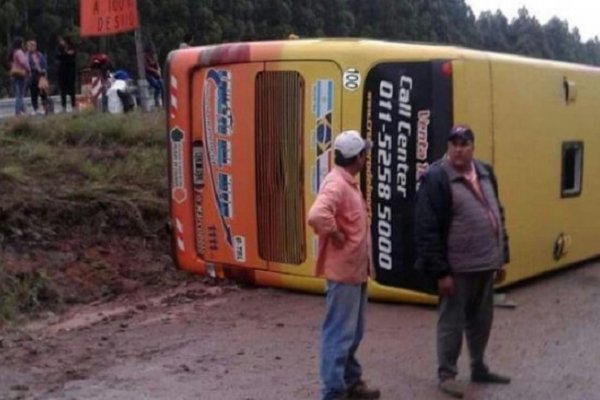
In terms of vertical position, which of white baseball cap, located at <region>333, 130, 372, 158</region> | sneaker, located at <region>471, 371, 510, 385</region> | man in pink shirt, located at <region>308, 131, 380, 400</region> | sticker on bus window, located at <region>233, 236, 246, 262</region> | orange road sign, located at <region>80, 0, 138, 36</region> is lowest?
sneaker, located at <region>471, 371, 510, 385</region>

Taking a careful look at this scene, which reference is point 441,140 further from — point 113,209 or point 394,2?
point 394,2

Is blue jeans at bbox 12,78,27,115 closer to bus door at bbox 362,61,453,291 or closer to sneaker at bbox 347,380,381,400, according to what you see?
bus door at bbox 362,61,453,291

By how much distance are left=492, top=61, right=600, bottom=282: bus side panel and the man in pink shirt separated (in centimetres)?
328

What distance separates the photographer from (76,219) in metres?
12.2

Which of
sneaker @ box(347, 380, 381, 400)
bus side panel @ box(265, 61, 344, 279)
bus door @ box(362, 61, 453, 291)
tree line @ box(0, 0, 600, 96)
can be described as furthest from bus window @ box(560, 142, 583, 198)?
tree line @ box(0, 0, 600, 96)

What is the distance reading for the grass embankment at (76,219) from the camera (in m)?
10.9

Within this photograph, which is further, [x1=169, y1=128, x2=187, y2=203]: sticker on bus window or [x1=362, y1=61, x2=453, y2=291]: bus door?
[x1=169, y1=128, x2=187, y2=203]: sticker on bus window

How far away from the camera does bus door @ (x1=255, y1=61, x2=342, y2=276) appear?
10172 millimetres

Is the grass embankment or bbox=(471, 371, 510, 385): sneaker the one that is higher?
the grass embankment

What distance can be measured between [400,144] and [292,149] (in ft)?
3.09

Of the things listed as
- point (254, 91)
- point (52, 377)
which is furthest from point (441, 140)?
point (52, 377)

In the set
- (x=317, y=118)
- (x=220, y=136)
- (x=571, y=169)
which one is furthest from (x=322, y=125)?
(x=571, y=169)

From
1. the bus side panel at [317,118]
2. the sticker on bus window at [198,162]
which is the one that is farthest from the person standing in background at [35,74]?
the bus side panel at [317,118]

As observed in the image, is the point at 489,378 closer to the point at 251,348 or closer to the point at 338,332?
the point at 338,332
